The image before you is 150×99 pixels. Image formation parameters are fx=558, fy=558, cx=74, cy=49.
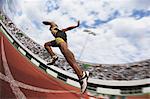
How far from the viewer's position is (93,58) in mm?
2783

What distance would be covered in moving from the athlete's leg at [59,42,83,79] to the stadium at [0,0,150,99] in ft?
0.08

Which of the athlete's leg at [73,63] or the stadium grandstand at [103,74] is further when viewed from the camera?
the athlete's leg at [73,63]

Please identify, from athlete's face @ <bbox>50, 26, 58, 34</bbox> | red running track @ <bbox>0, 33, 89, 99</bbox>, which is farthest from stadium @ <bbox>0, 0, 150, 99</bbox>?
athlete's face @ <bbox>50, 26, 58, 34</bbox>

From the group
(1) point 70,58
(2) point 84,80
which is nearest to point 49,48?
(1) point 70,58

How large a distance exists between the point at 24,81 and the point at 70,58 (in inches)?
11.7

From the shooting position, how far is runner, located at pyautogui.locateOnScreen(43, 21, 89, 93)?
2.80 meters

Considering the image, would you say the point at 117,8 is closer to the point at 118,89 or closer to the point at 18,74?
the point at 118,89

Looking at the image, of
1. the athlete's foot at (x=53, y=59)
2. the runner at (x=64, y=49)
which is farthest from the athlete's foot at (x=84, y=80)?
the athlete's foot at (x=53, y=59)

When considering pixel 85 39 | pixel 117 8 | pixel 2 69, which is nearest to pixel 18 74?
pixel 2 69

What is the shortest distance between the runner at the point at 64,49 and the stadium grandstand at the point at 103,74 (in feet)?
0.08

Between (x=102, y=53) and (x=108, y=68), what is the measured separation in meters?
0.08

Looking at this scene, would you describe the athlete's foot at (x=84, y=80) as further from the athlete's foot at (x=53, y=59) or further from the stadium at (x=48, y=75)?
the athlete's foot at (x=53, y=59)

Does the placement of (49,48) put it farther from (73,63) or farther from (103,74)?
(103,74)

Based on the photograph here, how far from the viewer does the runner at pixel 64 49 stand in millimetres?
2801
